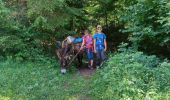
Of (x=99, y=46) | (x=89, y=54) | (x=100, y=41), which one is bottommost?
(x=89, y=54)

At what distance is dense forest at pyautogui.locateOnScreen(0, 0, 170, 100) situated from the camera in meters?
9.07

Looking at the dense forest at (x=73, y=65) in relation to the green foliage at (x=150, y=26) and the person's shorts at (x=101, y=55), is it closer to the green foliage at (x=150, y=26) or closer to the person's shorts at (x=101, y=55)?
the green foliage at (x=150, y=26)

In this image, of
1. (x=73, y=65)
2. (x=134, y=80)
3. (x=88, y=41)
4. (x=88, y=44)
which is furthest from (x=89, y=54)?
(x=134, y=80)

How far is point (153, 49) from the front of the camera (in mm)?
12508

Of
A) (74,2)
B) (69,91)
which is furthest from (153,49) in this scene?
(74,2)

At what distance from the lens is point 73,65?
13867 millimetres

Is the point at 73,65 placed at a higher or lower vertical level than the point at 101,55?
lower

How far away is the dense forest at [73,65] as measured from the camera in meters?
9.07

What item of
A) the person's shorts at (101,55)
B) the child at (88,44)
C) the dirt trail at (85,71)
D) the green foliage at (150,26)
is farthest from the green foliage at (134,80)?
the child at (88,44)

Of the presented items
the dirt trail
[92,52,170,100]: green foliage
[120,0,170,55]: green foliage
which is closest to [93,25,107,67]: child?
the dirt trail

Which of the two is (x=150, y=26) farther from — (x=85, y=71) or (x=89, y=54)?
(x=85, y=71)

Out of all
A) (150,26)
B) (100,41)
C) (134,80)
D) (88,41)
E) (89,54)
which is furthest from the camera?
(89,54)

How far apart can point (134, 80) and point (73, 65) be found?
5441 millimetres

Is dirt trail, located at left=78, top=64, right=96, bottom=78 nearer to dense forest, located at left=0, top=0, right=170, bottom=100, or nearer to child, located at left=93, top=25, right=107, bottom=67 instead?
dense forest, located at left=0, top=0, right=170, bottom=100
